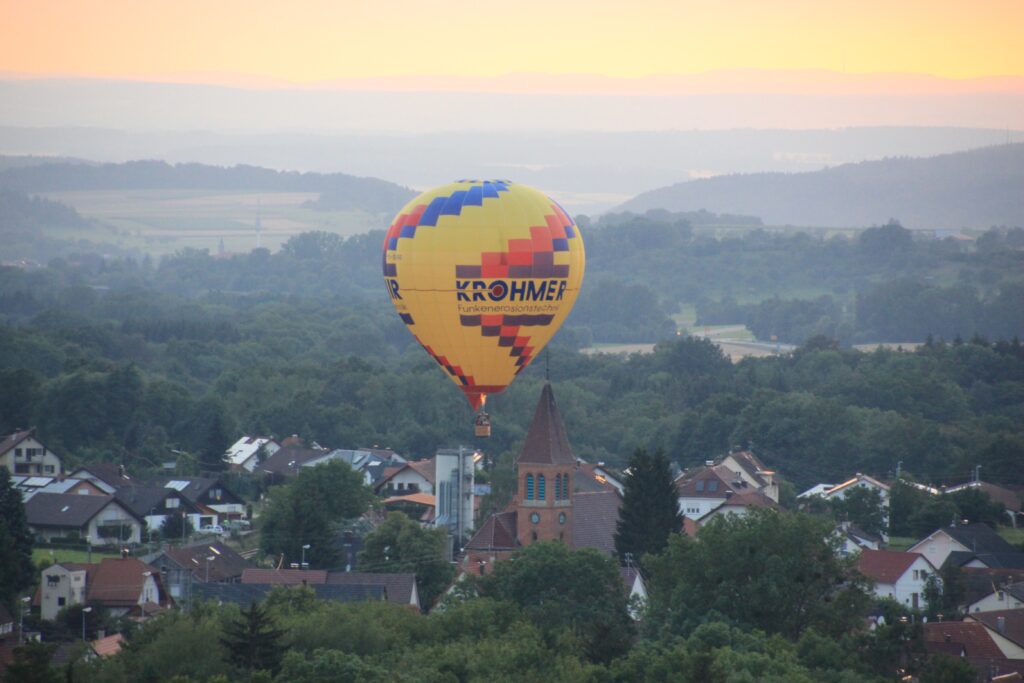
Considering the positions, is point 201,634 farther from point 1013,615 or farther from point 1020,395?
point 1020,395

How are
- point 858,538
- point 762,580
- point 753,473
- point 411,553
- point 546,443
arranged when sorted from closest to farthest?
1. point 762,580
2. point 411,553
3. point 546,443
4. point 858,538
5. point 753,473

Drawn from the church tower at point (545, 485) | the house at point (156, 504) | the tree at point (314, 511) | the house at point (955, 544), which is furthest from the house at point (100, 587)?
the house at point (955, 544)

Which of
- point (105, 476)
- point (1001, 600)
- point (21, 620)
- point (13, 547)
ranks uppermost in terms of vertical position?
point (13, 547)

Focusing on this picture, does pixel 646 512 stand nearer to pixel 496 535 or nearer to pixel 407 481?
pixel 496 535

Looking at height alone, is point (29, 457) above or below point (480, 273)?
below

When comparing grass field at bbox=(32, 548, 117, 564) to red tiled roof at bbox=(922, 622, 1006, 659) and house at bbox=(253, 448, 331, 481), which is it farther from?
red tiled roof at bbox=(922, 622, 1006, 659)

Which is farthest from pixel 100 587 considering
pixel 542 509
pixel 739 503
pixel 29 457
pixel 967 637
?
pixel 29 457

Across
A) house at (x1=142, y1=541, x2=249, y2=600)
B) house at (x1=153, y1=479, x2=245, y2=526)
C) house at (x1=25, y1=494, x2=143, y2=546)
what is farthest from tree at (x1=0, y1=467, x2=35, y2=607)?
house at (x1=153, y1=479, x2=245, y2=526)

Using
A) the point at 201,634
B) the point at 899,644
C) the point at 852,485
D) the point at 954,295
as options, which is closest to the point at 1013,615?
the point at 899,644
